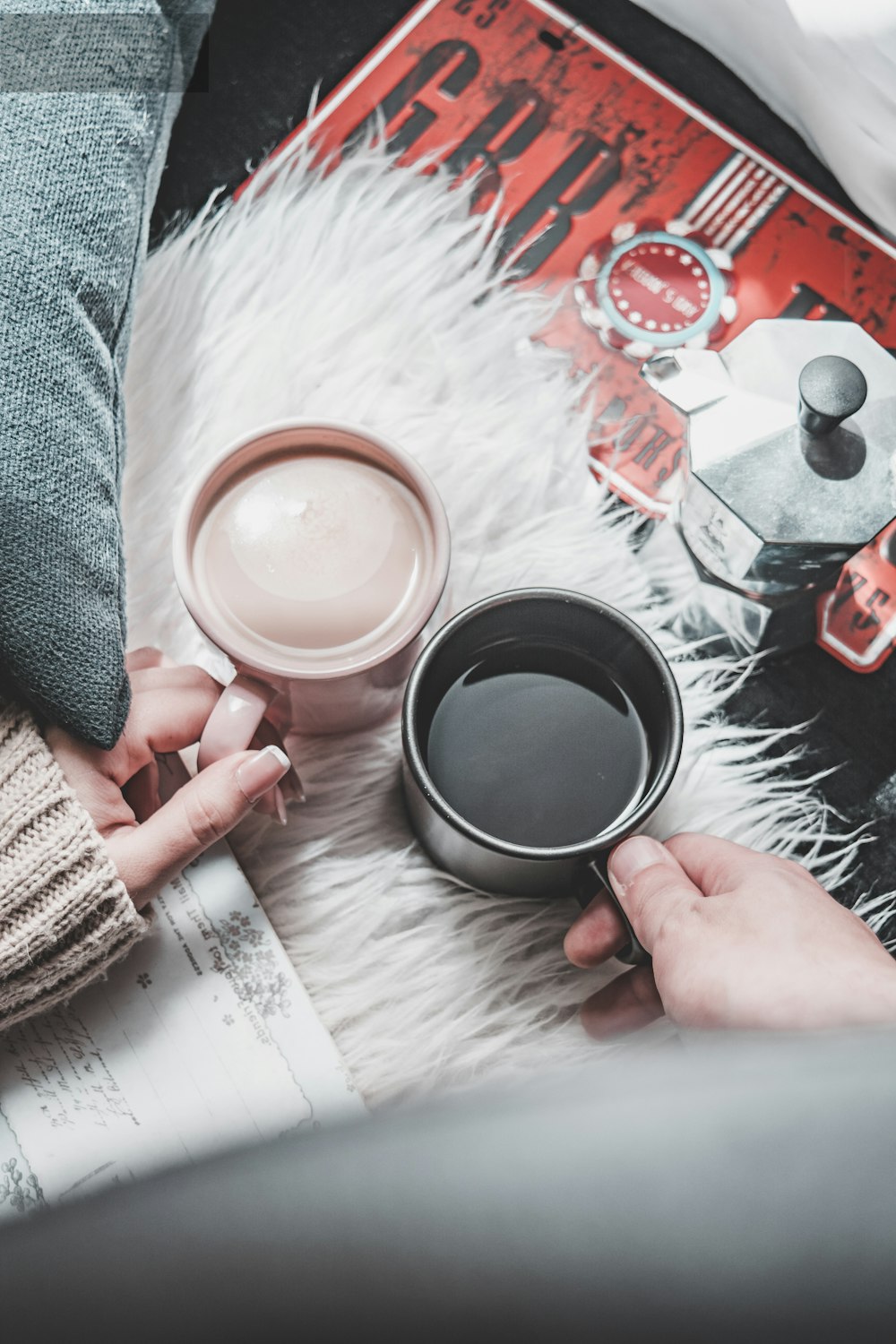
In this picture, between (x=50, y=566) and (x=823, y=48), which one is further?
(x=823, y=48)

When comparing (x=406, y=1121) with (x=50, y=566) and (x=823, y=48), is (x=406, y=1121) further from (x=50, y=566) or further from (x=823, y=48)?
(x=823, y=48)

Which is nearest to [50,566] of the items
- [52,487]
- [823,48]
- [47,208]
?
[52,487]

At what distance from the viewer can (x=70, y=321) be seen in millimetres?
539

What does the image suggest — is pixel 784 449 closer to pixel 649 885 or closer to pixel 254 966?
pixel 649 885

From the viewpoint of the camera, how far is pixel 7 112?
55 centimetres

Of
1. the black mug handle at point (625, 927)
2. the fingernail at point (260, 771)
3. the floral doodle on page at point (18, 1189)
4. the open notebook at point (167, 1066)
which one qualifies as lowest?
the floral doodle on page at point (18, 1189)

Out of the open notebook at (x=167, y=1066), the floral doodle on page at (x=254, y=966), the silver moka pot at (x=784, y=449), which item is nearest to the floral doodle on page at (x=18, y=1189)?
the open notebook at (x=167, y=1066)

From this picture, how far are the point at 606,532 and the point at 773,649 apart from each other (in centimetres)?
12

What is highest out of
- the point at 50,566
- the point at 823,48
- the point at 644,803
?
the point at 823,48

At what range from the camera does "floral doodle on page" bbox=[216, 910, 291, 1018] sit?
1.86 ft

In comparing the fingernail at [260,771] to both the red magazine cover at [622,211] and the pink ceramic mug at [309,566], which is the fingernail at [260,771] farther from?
the red magazine cover at [622,211]

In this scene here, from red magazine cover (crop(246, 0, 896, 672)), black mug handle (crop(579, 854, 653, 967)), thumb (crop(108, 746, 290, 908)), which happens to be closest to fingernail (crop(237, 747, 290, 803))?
thumb (crop(108, 746, 290, 908))

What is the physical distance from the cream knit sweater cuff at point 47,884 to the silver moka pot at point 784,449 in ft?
1.18

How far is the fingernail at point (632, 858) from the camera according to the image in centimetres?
50
